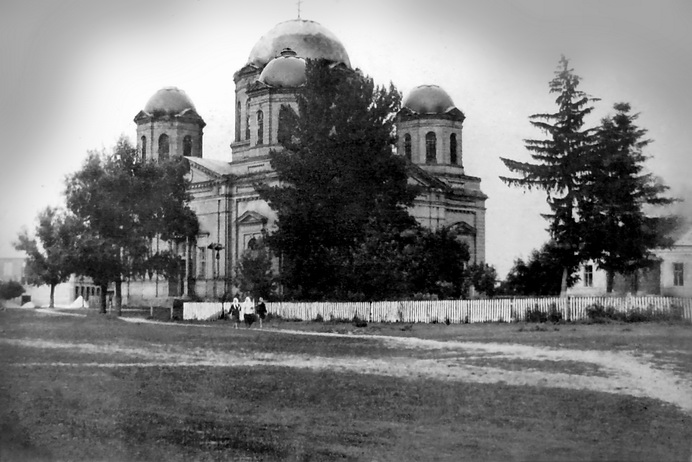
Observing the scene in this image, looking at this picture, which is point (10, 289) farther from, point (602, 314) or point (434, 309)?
point (434, 309)

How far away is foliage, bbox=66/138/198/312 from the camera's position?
2350cm

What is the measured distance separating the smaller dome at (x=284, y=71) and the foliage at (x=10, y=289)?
96.5 ft

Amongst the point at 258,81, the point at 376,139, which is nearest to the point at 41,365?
the point at 376,139

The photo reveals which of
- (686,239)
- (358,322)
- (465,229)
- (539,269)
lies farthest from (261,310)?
(686,239)

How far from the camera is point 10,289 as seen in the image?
11.5 m

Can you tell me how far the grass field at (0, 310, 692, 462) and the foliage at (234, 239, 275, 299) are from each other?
16018 millimetres

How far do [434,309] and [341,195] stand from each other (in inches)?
210

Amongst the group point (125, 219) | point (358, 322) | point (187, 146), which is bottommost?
point (358, 322)

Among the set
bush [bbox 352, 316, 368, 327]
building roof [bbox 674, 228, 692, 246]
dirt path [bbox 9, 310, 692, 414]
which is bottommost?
bush [bbox 352, 316, 368, 327]

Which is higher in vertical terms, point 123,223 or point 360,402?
point 123,223

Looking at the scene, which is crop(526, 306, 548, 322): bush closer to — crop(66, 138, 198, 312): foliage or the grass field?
the grass field

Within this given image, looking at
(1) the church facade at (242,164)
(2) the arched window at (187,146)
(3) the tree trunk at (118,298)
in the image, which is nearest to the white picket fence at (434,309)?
(3) the tree trunk at (118,298)

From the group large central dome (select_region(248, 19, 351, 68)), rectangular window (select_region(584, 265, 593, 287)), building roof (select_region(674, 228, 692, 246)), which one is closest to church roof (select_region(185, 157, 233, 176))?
large central dome (select_region(248, 19, 351, 68))

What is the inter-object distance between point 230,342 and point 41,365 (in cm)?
610
